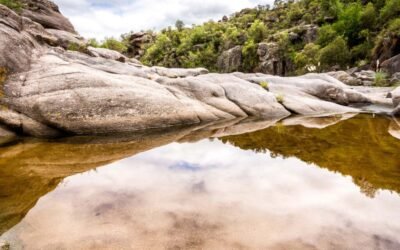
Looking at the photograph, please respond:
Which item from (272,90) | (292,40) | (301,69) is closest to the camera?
(272,90)

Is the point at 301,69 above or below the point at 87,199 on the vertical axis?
above

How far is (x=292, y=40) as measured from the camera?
2562 inches

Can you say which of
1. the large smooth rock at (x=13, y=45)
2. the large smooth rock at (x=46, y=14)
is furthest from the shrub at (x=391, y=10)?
the large smooth rock at (x=13, y=45)

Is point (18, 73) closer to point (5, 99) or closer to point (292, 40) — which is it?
point (5, 99)

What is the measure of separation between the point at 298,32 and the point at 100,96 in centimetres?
6490

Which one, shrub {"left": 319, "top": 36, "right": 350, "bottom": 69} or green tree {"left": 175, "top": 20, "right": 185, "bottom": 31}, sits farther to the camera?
green tree {"left": 175, "top": 20, "right": 185, "bottom": 31}

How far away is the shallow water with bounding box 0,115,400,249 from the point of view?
3.65 m

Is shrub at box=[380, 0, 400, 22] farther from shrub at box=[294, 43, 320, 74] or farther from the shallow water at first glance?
the shallow water

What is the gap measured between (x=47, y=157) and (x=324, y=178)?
5.88 m

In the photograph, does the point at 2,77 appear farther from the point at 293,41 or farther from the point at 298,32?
Answer: the point at 298,32

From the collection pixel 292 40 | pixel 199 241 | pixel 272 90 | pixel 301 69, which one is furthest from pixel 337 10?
pixel 199 241

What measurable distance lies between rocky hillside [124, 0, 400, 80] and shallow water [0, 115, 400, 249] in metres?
34.4

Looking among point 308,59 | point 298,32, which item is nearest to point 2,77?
point 308,59

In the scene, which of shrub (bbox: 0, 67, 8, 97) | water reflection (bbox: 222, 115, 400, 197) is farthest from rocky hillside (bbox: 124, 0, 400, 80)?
shrub (bbox: 0, 67, 8, 97)
